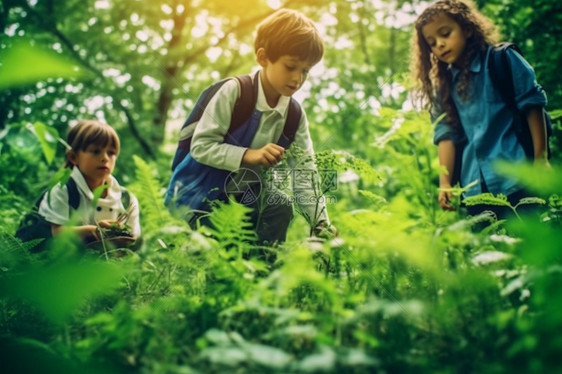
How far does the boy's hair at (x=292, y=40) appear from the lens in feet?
9.88

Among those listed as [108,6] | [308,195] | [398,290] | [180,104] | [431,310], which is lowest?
[180,104]

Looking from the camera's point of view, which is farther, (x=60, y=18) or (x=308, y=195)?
(x=60, y=18)

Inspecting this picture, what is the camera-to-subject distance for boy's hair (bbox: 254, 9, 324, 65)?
301cm

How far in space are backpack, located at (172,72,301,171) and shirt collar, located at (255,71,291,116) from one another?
0.02 meters

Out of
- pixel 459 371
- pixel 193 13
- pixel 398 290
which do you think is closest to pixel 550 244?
pixel 459 371

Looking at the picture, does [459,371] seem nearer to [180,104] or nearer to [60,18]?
[60,18]

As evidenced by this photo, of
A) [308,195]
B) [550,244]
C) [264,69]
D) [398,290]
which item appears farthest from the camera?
[264,69]

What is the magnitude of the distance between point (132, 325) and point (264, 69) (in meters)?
2.27

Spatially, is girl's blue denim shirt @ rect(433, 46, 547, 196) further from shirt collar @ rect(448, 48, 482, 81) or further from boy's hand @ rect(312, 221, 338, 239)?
boy's hand @ rect(312, 221, 338, 239)

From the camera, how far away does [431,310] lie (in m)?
1.17

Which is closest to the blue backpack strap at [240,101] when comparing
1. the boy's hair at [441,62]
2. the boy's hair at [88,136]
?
the boy's hair at [88,136]

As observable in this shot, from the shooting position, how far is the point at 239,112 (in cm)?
294

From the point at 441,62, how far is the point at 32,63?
3096 millimetres

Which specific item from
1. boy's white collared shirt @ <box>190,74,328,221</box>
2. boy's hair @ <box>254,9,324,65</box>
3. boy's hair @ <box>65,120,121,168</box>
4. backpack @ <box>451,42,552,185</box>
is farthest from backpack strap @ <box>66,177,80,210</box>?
backpack @ <box>451,42,552,185</box>
